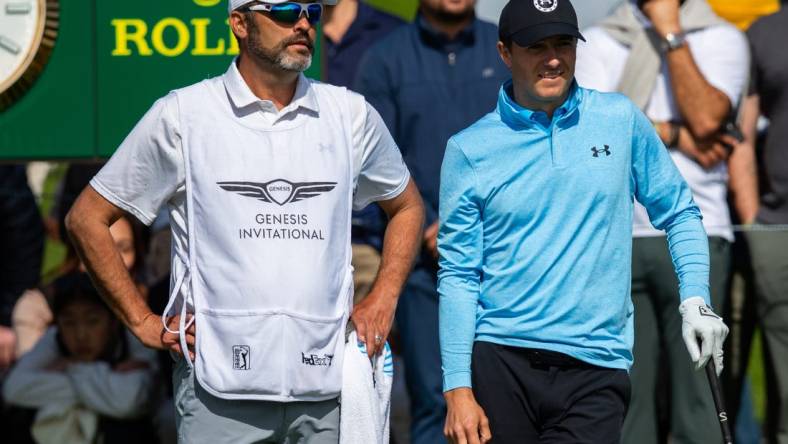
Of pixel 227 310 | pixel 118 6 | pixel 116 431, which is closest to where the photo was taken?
pixel 227 310

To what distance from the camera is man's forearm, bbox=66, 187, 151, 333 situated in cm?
414

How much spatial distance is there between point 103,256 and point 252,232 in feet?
1.51

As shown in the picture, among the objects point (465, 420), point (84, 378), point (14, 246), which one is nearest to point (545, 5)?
point (465, 420)

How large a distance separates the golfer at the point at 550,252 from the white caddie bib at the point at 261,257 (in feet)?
1.23

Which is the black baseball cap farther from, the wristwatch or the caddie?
the wristwatch

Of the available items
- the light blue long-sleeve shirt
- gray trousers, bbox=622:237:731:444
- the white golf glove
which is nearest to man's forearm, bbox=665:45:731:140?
gray trousers, bbox=622:237:731:444

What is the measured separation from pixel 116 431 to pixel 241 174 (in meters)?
2.59

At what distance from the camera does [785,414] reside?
5.89 metres

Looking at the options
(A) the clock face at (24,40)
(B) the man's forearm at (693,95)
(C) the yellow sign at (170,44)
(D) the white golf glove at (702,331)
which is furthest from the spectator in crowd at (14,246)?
(D) the white golf glove at (702,331)

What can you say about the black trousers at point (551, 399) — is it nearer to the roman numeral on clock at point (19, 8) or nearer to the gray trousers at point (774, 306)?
the gray trousers at point (774, 306)

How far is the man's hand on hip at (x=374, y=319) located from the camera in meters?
4.19

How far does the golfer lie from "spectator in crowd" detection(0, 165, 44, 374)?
2823mm

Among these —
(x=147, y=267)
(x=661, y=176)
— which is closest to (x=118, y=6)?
(x=147, y=267)

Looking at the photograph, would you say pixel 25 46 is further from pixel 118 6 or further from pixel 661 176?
pixel 661 176
